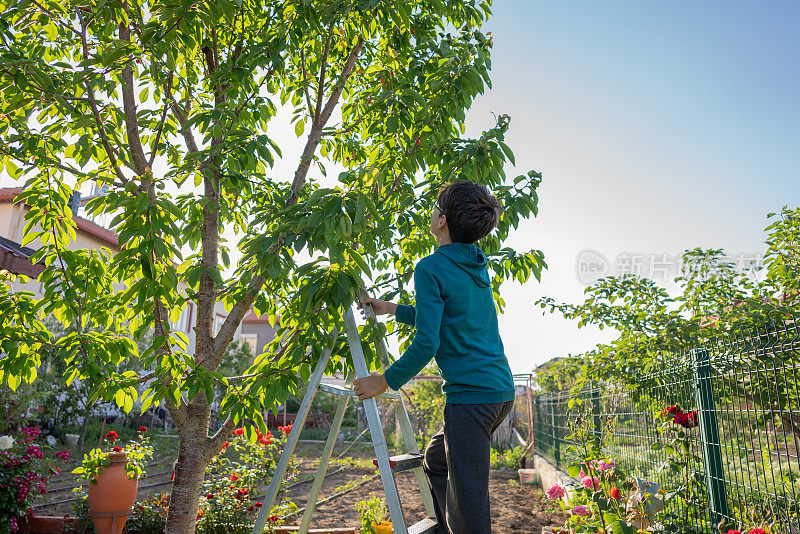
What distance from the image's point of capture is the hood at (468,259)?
1994 millimetres

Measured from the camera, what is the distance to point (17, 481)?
421 centimetres

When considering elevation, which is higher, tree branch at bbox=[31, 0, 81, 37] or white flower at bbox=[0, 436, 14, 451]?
tree branch at bbox=[31, 0, 81, 37]

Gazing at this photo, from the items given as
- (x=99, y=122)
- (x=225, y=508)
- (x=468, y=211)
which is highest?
(x=99, y=122)

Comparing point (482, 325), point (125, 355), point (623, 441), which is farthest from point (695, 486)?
point (125, 355)

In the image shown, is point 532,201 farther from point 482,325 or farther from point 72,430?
point 72,430

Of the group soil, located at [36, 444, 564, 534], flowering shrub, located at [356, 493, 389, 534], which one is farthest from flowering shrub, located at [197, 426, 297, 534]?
flowering shrub, located at [356, 493, 389, 534]

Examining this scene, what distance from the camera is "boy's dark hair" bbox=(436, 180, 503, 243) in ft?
6.70

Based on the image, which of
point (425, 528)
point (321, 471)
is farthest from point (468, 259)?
point (321, 471)

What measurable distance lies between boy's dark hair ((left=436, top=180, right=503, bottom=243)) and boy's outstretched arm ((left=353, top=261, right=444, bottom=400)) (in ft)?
0.80

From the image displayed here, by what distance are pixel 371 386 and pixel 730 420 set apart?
241cm

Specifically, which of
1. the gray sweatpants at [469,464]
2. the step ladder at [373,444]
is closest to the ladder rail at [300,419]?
the step ladder at [373,444]

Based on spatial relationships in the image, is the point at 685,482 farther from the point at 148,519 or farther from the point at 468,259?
the point at 148,519

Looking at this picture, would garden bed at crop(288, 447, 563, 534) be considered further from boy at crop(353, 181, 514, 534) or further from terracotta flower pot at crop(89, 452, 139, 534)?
boy at crop(353, 181, 514, 534)

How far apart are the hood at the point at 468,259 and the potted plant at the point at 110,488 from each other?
3625mm
